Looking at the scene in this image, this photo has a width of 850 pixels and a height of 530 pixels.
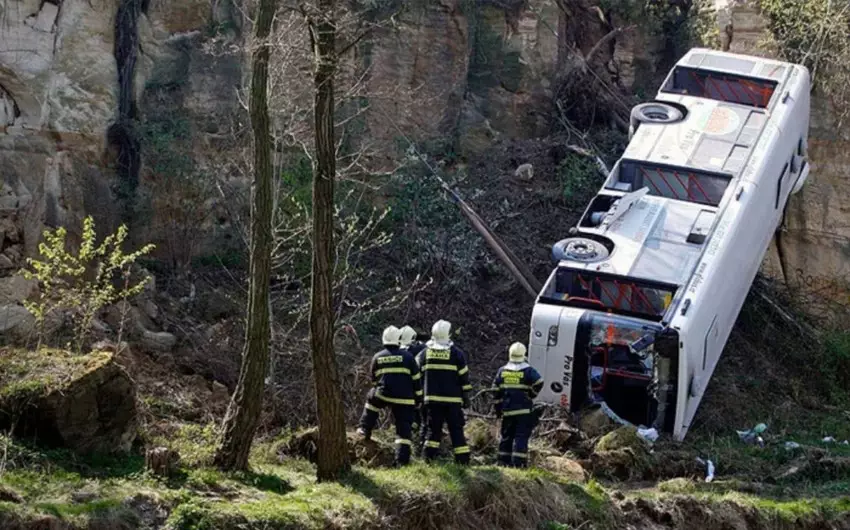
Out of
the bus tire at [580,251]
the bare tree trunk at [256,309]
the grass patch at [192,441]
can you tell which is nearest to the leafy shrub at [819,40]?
the bus tire at [580,251]

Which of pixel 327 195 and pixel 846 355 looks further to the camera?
pixel 846 355

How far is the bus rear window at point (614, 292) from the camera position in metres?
15.0

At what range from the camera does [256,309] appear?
11.8 meters

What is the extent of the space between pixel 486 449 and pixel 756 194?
4676 millimetres

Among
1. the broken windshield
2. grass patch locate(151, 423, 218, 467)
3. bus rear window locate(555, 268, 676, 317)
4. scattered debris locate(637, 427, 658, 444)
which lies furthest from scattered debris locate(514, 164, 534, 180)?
grass patch locate(151, 423, 218, 467)

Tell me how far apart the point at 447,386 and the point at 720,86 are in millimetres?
6982

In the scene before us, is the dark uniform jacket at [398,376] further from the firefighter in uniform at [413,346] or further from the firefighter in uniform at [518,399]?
the firefighter in uniform at [518,399]

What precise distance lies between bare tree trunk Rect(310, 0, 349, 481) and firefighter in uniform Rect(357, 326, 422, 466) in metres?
0.82

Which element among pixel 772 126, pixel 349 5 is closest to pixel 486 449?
pixel 772 126

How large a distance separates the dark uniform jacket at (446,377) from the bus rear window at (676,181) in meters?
4.56

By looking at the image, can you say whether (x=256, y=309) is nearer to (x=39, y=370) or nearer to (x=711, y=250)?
(x=39, y=370)

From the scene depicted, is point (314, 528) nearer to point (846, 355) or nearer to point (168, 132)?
point (168, 132)

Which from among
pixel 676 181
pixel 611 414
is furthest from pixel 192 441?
pixel 676 181

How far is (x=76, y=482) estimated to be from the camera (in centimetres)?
1097
